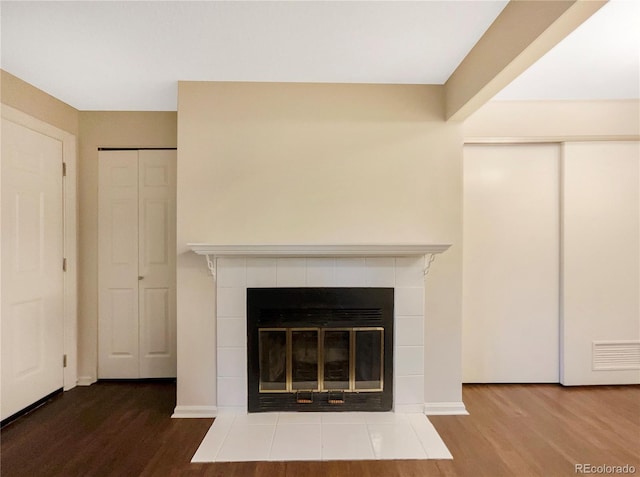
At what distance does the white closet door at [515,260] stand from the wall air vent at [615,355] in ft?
1.01

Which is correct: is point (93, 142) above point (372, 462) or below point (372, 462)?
above

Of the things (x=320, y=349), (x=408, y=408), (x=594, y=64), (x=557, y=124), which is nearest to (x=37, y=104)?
(x=320, y=349)

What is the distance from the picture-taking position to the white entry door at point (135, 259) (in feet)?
9.55

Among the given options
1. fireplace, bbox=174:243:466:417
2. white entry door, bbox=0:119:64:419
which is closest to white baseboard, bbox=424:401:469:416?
fireplace, bbox=174:243:466:417

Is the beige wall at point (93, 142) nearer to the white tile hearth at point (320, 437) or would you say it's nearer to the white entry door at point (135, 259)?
the white entry door at point (135, 259)

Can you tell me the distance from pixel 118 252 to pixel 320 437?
221 cm

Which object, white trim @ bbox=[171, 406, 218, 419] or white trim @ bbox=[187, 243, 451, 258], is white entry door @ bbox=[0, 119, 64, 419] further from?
white trim @ bbox=[187, 243, 451, 258]

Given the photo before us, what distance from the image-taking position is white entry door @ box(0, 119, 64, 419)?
226 cm

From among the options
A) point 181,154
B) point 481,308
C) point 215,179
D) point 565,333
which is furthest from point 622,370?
point 181,154

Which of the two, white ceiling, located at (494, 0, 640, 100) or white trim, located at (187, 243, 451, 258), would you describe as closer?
white ceiling, located at (494, 0, 640, 100)

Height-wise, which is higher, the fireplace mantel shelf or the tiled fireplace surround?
the fireplace mantel shelf

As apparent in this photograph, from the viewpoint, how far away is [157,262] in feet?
9.58

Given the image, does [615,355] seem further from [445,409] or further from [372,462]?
[372,462]

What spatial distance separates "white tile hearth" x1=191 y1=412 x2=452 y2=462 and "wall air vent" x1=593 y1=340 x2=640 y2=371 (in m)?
1.64
